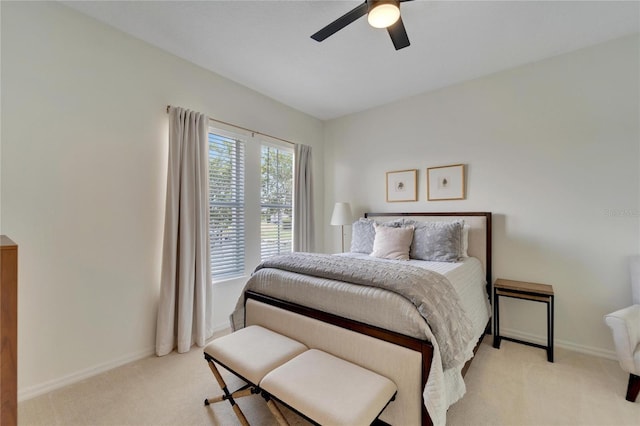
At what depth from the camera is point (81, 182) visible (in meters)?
2.07

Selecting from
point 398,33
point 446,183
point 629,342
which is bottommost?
point 629,342

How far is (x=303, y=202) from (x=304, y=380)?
268cm

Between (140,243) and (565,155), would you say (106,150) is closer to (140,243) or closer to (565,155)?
(140,243)

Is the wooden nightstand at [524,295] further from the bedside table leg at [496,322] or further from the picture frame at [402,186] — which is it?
the picture frame at [402,186]

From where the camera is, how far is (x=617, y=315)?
1814 mm

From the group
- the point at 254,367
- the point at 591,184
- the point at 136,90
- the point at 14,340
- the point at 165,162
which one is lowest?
the point at 254,367

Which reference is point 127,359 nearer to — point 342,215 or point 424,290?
point 424,290

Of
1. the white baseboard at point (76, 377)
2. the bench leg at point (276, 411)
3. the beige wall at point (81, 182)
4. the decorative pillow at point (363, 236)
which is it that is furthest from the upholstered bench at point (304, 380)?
the decorative pillow at point (363, 236)

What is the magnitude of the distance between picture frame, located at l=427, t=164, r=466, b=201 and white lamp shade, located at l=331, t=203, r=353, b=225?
40.6 inches

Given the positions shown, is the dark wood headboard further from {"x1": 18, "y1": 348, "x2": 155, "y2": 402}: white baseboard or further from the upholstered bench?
{"x1": 18, "y1": 348, "x2": 155, "y2": 402}: white baseboard

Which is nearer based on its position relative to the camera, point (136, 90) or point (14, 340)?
point (14, 340)

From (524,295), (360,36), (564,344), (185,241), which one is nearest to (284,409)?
(185,241)

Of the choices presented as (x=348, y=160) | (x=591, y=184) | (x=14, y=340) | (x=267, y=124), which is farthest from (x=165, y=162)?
(x=591, y=184)

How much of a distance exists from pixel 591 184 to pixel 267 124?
339 cm
